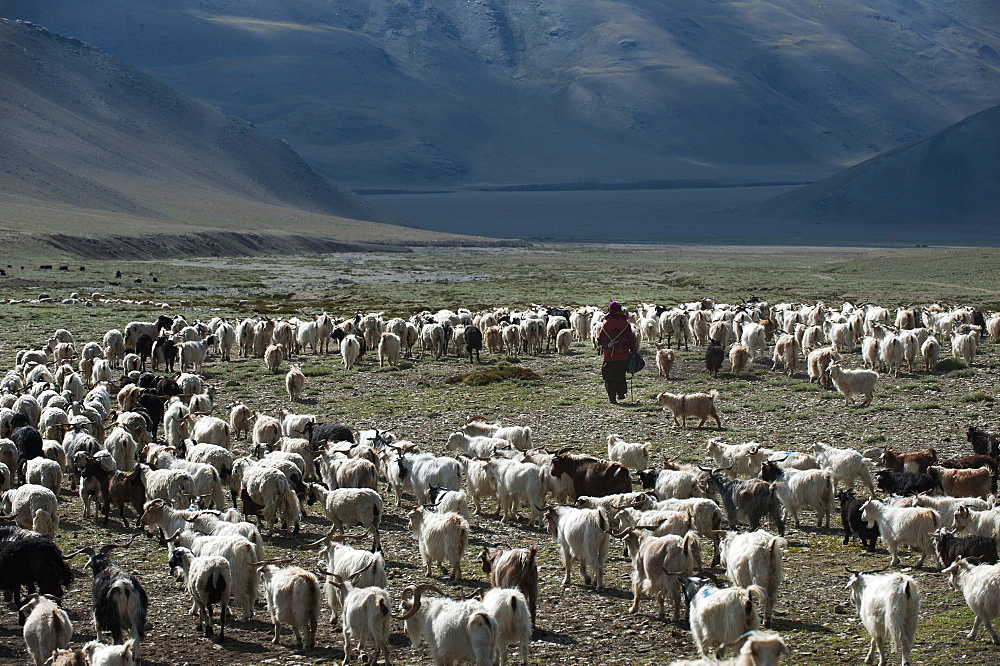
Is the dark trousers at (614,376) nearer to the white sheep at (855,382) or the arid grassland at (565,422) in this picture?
the arid grassland at (565,422)

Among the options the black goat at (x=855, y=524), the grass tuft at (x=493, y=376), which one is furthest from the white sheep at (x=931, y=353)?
the black goat at (x=855, y=524)

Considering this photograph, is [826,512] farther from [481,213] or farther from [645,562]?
[481,213]

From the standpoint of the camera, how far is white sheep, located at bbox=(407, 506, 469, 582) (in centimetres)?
1067

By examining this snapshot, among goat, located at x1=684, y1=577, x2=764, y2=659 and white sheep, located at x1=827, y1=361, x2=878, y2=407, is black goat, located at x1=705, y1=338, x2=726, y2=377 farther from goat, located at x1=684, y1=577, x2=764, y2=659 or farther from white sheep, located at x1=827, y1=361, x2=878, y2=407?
goat, located at x1=684, y1=577, x2=764, y2=659

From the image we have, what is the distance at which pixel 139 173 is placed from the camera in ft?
454

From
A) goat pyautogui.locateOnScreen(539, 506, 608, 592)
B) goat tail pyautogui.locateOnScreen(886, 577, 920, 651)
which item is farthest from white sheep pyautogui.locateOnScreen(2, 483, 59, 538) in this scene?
goat tail pyautogui.locateOnScreen(886, 577, 920, 651)

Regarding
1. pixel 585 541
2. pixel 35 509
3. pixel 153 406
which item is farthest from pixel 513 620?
pixel 153 406

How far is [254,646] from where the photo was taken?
9.25 m

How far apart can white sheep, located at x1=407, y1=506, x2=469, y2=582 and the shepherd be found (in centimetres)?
1065

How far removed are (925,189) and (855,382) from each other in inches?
6104

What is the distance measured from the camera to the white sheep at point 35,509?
38.3 ft

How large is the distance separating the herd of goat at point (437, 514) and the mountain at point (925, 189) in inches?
5805

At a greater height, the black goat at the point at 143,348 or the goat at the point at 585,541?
the black goat at the point at 143,348

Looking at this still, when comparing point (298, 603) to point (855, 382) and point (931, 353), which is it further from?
point (931, 353)
